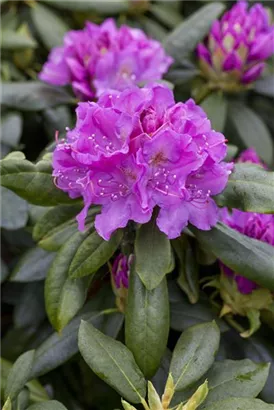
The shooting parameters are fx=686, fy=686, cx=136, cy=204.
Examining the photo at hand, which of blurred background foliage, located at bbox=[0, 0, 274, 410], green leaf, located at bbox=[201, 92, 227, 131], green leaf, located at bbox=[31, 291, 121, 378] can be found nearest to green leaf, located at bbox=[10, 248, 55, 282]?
blurred background foliage, located at bbox=[0, 0, 274, 410]

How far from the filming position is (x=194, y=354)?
3.71 feet

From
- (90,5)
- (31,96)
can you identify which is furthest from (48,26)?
(31,96)

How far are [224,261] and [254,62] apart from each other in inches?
28.8

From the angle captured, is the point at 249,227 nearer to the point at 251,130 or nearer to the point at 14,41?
the point at 251,130

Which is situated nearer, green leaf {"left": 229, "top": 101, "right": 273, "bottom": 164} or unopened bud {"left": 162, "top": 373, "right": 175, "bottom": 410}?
unopened bud {"left": 162, "top": 373, "right": 175, "bottom": 410}

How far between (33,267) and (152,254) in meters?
0.39

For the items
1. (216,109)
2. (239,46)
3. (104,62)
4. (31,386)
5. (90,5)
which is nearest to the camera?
(31,386)

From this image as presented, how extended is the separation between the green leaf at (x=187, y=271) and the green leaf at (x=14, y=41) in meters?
0.82

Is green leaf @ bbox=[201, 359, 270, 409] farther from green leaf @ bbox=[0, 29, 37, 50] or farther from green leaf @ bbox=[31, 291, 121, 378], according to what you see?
green leaf @ bbox=[0, 29, 37, 50]

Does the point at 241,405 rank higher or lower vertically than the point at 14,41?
higher

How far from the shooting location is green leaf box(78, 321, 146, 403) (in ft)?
3.57

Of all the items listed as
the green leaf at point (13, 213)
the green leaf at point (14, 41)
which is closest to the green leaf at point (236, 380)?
the green leaf at point (13, 213)

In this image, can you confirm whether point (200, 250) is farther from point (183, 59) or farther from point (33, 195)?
point (183, 59)

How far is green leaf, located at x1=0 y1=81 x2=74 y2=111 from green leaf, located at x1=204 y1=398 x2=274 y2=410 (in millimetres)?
893
